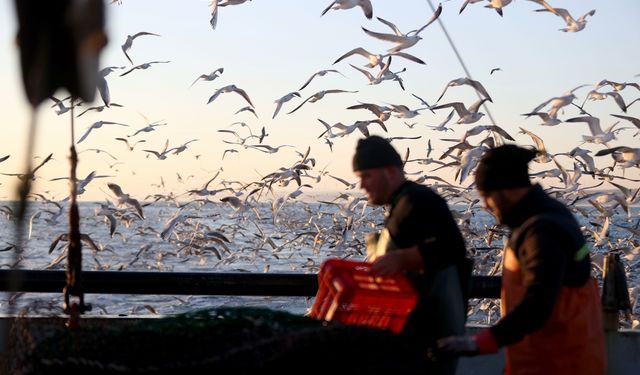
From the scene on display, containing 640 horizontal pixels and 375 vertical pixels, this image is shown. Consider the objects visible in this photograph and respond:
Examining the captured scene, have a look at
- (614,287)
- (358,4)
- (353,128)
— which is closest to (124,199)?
(353,128)

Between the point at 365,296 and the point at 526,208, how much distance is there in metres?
0.74

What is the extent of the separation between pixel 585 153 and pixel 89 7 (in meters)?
14.4

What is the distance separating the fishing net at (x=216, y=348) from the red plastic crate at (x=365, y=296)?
0.44 meters

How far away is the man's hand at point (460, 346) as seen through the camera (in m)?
3.96

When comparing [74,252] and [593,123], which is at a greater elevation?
[74,252]

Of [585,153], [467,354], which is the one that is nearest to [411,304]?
[467,354]

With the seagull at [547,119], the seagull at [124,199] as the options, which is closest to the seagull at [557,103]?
the seagull at [547,119]

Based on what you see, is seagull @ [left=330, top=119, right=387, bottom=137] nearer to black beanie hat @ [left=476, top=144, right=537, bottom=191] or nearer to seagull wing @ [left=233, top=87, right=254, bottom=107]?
seagull wing @ [left=233, top=87, right=254, bottom=107]

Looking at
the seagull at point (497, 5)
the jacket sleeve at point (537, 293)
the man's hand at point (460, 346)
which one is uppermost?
the seagull at point (497, 5)

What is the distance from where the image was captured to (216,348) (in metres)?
3.67

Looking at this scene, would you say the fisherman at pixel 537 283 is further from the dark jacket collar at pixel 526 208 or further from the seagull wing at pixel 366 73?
the seagull wing at pixel 366 73

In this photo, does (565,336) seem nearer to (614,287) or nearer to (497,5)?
(614,287)

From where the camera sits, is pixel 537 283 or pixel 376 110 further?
pixel 376 110

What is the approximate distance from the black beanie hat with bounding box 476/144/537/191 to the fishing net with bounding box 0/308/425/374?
0.75 metres
